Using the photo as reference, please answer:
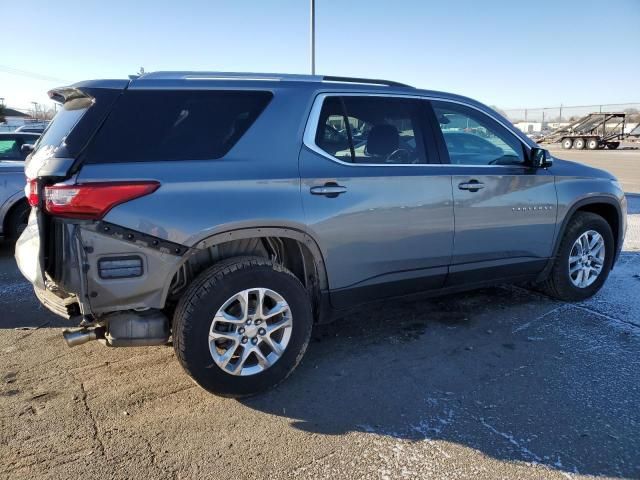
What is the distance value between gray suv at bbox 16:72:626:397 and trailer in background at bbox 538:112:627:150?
38.0 metres

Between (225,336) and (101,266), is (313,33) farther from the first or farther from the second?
(101,266)

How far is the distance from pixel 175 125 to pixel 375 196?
1.35 metres

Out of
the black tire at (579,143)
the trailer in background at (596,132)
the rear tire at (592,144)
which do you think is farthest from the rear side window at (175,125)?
the black tire at (579,143)

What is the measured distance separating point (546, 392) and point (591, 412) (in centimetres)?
28

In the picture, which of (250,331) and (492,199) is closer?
(250,331)

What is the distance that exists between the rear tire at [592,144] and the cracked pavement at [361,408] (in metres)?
37.4

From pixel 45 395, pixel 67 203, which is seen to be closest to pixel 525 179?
pixel 67 203

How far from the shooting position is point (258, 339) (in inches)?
124

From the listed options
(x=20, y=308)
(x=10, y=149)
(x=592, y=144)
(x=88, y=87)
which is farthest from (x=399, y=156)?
(x=592, y=144)

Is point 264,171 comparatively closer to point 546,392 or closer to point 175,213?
point 175,213

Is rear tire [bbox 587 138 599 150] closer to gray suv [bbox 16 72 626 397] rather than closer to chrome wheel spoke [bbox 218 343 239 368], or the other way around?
gray suv [bbox 16 72 626 397]

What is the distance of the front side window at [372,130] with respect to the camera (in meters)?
3.43

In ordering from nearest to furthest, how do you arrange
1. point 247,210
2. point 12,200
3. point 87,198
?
point 87,198, point 247,210, point 12,200

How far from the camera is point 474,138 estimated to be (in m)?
4.29
